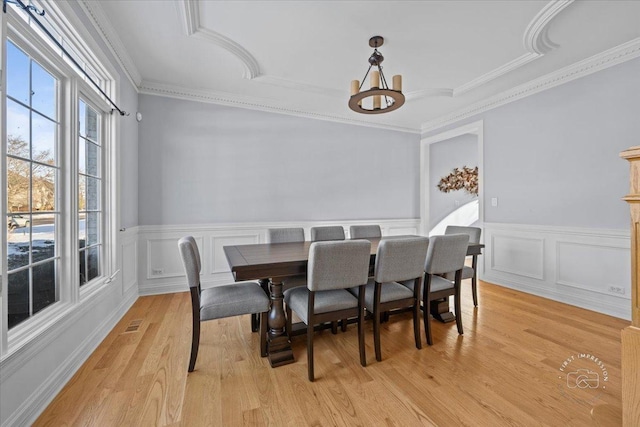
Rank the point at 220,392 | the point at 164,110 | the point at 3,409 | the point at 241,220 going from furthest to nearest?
the point at 241,220 < the point at 164,110 < the point at 220,392 < the point at 3,409

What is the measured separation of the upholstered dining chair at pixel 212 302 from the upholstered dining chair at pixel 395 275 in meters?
0.74

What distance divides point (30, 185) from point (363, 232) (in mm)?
2853

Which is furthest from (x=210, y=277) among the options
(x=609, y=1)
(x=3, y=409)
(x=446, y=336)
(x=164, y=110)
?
(x=609, y=1)

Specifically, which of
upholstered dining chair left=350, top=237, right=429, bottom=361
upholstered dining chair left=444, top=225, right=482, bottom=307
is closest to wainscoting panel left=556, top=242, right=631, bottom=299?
upholstered dining chair left=444, top=225, right=482, bottom=307

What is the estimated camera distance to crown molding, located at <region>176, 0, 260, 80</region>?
2.14 metres

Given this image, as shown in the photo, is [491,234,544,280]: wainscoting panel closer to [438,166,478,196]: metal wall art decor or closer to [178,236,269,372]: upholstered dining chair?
[438,166,478,196]: metal wall art decor

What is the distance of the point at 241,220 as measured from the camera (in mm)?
3887

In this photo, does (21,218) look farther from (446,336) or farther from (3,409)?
(446,336)

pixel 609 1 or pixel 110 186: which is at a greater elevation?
pixel 609 1

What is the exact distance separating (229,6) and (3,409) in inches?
108

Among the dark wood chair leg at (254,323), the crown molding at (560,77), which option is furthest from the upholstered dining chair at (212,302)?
the crown molding at (560,77)

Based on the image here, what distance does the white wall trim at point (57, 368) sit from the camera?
134cm

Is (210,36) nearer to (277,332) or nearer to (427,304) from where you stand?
(277,332)
